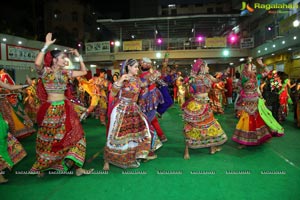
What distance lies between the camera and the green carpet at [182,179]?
3.22m

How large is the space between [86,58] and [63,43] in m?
4.19

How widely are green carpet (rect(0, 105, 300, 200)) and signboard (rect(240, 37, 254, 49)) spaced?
15.5 meters

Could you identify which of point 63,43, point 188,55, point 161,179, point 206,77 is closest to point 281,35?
point 188,55

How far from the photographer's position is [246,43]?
63.8ft

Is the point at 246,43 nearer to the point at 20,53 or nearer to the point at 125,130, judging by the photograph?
the point at 20,53

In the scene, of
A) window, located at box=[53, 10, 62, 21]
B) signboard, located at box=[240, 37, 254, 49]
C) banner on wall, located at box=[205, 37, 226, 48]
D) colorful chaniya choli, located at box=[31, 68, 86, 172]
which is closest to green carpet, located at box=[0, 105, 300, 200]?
colorful chaniya choli, located at box=[31, 68, 86, 172]

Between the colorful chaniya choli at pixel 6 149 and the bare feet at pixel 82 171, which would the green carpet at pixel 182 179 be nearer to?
the bare feet at pixel 82 171

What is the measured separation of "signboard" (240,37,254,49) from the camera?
63.2ft

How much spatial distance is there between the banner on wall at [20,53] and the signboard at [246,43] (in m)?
14.0

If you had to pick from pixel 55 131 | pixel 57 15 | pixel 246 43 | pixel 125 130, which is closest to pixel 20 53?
pixel 55 131

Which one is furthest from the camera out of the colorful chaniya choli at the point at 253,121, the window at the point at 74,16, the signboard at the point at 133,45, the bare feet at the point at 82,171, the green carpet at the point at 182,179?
the window at the point at 74,16

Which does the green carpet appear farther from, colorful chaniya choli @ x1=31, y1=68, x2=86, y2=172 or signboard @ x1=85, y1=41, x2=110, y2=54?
signboard @ x1=85, y1=41, x2=110, y2=54

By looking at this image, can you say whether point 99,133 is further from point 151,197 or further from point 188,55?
point 188,55

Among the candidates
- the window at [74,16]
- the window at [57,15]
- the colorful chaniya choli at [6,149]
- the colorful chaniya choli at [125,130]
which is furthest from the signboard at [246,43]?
the window at [57,15]
